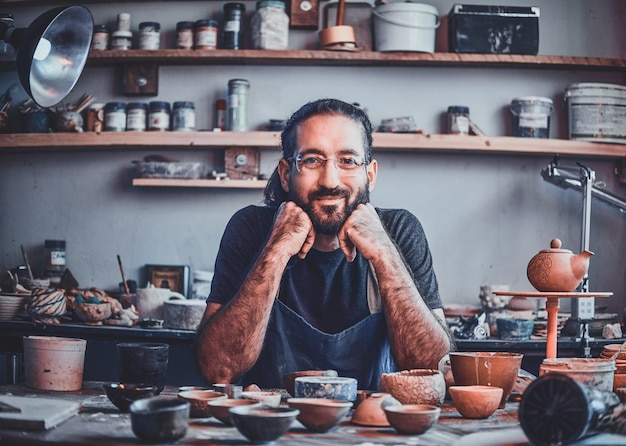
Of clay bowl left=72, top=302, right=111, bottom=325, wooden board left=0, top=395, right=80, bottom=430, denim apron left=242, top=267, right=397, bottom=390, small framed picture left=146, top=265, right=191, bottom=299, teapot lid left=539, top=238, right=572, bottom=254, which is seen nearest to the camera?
wooden board left=0, top=395, right=80, bottom=430

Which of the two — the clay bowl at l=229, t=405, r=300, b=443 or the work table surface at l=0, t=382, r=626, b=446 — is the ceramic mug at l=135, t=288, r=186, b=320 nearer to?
the work table surface at l=0, t=382, r=626, b=446

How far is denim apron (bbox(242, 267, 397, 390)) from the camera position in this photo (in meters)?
2.38

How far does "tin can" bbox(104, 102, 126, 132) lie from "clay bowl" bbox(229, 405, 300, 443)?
3.06 m

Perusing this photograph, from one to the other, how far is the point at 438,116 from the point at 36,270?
237cm

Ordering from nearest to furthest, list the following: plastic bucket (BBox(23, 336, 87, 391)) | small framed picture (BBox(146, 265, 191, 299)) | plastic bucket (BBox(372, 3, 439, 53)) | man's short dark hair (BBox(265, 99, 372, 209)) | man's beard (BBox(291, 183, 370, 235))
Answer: plastic bucket (BBox(23, 336, 87, 391))
man's beard (BBox(291, 183, 370, 235))
man's short dark hair (BBox(265, 99, 372, 209))
plastic bucket (BBox(372, 3, 439, 53))
small framed picture (BBox(146, 265, 191, 299))

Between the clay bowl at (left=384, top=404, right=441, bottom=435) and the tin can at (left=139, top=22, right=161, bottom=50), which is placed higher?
the tin can at (left=139, top=22, right=161, bottom=50)

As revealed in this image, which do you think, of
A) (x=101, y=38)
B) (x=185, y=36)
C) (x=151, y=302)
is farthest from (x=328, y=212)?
(x=101, y=38)

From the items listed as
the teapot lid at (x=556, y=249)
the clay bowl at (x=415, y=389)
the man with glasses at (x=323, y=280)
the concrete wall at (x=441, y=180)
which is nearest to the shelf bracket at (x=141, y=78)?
the concrete wall at (x=441, y=180)

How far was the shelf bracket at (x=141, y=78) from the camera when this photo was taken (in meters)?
4.44

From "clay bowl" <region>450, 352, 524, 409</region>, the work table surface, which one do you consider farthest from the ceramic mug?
"clay bowl" <region>450, 352, 524, 409</region>

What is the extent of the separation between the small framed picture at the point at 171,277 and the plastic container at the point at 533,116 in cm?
191

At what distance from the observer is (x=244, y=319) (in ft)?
7.80

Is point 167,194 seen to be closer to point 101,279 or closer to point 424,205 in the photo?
point 101,279

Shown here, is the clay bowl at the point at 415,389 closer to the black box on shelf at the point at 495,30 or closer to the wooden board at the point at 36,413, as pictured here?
the wooden board at the point at 36,413
